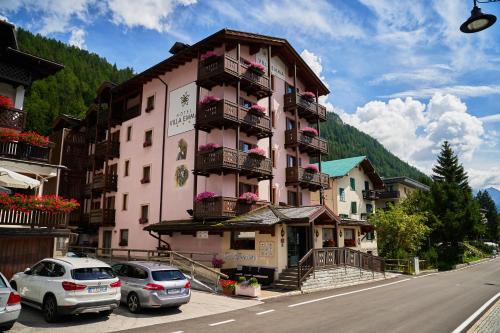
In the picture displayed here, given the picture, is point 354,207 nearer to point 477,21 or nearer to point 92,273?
point 92,273

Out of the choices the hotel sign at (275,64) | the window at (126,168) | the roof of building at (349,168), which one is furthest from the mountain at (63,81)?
the hotel sign at (275,64)

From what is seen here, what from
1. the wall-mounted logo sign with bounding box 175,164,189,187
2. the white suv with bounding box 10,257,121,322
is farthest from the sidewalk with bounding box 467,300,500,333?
the wall-mounted logo sign with bounding box 175,164,189,187

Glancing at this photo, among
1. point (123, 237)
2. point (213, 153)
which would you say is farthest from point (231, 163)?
point (123, 237)

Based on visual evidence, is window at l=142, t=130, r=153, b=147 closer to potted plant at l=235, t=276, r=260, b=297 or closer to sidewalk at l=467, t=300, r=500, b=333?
potted plant at l=235, t=276, r=260, b=297

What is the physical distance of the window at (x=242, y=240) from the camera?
22.8 meters

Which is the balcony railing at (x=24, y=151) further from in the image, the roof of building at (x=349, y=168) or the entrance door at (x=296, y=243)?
the roof of building at (x=349, y=168)

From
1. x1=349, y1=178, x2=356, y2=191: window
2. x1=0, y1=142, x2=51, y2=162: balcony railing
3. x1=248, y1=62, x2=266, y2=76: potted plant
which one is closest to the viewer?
x1=0, y1=142, x2=51, y2=162: balcony railing

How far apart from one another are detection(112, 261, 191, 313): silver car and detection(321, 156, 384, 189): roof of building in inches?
Answer: 1254

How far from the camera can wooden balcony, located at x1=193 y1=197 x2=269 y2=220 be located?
914 inches

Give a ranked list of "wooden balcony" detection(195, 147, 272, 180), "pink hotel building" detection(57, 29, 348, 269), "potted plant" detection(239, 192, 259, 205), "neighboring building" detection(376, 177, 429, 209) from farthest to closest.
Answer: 1. "neighboring building" detection(376, 177, 429, 209)
2. "potted plant" detection(239, 192, 259, 205)
3. "pink hotel building" detection(57, 29, 348, 269)
4. "wooden balcony" detection(195, 147, 272, 180)

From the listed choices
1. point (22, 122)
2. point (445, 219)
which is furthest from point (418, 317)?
point (445, 219)

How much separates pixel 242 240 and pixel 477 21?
18.3 meters

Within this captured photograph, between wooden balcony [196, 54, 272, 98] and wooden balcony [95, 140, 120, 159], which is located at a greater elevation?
wooden balcony [196, 54, 272, 98]

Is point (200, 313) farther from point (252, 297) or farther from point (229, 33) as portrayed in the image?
point (229, 33)
